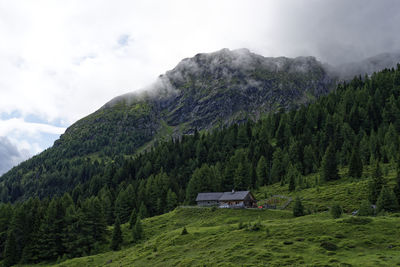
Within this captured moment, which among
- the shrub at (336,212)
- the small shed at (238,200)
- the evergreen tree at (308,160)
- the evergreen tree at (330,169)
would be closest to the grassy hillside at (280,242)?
the shrub at (336,212)

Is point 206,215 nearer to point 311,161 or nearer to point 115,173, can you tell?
point 311,161

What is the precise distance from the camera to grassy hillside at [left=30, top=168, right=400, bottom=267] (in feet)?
140

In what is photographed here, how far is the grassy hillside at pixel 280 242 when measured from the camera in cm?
4266

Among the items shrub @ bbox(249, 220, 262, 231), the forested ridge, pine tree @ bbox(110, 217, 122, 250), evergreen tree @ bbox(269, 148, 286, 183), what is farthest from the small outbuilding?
pine tree @ bbox(110, 217, 122, 250)

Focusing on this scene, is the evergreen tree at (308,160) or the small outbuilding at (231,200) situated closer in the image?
the small outbuilding at (231,200)

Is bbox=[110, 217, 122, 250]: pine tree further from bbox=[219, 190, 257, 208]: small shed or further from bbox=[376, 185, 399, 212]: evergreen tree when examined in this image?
bbox=[376, 185, 399, 212]: evergreen tree

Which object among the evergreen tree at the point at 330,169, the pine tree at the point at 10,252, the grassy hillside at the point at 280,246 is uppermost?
the evergreen tree at the point at 330,169

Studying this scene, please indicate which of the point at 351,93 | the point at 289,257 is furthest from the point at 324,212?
the point at 351,93

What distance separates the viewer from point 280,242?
5081 centimetres

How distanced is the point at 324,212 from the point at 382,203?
12.3 metres

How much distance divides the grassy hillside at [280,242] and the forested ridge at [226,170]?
1237 cm

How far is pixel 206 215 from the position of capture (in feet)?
300

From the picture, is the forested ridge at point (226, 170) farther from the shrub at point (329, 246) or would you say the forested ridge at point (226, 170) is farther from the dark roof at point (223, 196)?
the shrub at point (329, 246)

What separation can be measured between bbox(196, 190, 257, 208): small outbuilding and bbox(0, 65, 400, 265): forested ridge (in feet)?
38.8
